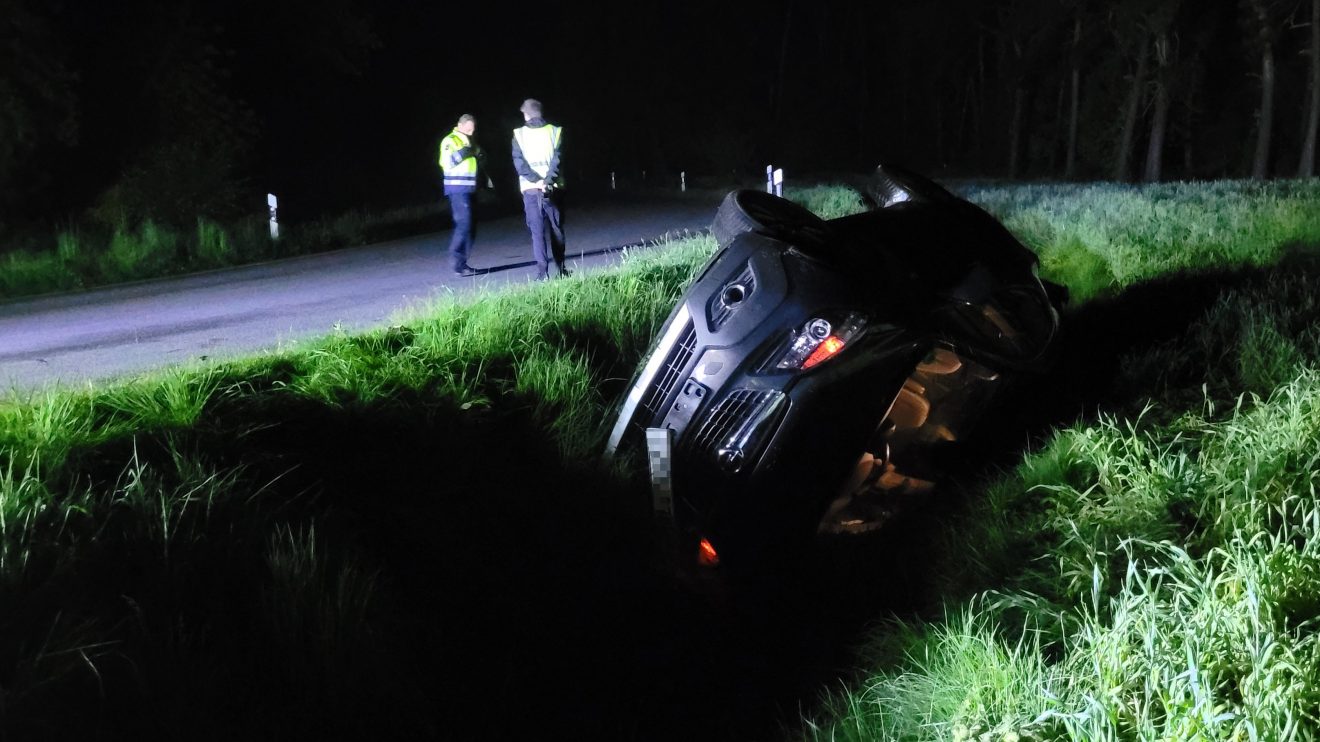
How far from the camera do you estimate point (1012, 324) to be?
493cm

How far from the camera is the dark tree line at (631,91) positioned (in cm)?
→ 1650

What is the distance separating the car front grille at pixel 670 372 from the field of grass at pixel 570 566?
1.65 feet

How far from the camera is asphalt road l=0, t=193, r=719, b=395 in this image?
6734mm

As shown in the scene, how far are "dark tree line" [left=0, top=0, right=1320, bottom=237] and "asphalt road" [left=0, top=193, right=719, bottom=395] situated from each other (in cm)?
534

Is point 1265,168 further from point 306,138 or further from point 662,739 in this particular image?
point 662,739

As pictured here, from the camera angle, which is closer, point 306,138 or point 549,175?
point 549,175

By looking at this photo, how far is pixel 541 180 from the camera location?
9406 mm

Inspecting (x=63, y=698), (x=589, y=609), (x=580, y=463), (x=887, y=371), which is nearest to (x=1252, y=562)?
(x=887, y=371)

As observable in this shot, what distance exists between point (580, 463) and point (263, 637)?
2046mm

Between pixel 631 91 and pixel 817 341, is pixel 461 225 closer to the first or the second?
pixel 817 341

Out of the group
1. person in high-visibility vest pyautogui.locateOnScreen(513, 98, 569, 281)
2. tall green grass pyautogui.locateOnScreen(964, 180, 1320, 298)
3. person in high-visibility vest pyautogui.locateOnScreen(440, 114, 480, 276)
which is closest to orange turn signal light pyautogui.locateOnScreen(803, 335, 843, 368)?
tall green grass pyautogui.locateOnScreen(964, 180, 1320, 298)

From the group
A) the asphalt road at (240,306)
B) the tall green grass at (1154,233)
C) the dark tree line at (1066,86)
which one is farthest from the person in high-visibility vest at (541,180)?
the dark tree line at (1066,86)

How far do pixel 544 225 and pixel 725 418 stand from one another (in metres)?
5.59

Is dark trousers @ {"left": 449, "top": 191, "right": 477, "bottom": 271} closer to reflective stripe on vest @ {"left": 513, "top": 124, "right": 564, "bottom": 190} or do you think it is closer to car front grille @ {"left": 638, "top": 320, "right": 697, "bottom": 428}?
reflective stripe on vest @ {"left": 513, "top": 124, "right": 564, "bottom": 190}
